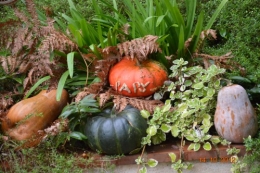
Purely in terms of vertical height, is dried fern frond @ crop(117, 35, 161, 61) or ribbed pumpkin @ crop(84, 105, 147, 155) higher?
dried fern frond @ crop(117, 35, 161, 61)

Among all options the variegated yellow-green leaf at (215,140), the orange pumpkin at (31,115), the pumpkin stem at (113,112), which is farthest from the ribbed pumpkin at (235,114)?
the orange pumpkin at (31,115)

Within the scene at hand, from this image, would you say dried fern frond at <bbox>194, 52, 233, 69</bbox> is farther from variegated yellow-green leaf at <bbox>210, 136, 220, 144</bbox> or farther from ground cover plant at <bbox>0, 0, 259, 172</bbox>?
variegated yellow-green leaf at <bbox>210, 136, 220, 144</bbox>

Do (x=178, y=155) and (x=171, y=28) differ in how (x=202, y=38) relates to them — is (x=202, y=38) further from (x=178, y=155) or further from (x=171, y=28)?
(x=178, y=155)

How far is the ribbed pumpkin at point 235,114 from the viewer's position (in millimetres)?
2268

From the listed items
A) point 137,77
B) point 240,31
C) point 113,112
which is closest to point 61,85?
point 113,112

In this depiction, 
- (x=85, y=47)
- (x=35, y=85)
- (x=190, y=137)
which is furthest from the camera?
(x=85, y=47)

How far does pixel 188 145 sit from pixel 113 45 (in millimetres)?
968

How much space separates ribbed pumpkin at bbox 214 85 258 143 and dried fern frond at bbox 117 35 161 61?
1.90 feet

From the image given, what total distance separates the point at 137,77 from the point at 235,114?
0.73 metres

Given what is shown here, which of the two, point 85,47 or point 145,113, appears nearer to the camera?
point 145,113

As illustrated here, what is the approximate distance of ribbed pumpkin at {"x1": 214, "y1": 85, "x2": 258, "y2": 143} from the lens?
7.44 feet

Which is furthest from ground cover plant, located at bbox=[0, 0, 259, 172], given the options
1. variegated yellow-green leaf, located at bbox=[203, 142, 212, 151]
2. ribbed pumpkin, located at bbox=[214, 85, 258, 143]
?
ribbed pumpkin, located at bbox=[214, 85, 258, 143]

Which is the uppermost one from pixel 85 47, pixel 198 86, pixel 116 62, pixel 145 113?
pixel 85 47

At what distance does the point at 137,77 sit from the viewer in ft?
8.65
